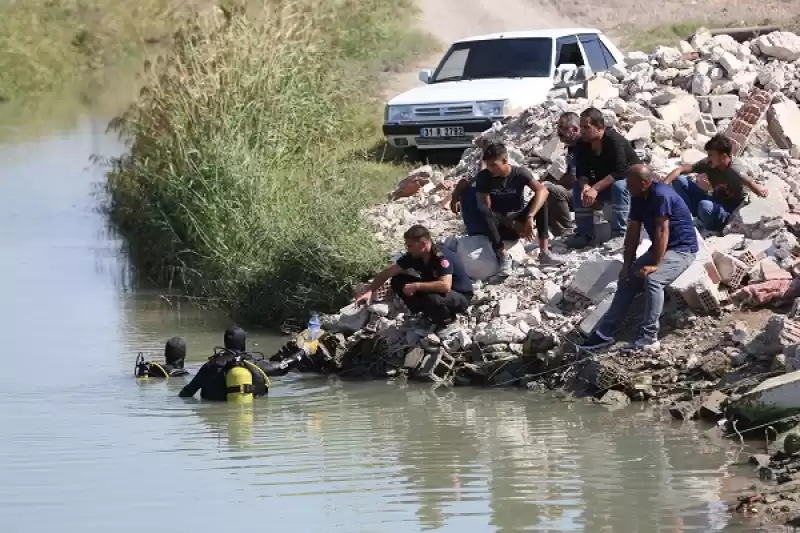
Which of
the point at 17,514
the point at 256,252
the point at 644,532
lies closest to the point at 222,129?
the point at 256,252

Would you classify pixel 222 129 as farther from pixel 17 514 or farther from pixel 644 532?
pixel 644 532

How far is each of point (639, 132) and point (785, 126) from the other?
1.59 m

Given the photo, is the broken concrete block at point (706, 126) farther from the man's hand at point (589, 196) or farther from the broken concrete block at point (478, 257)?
the broken concrete block at point (478, 257)

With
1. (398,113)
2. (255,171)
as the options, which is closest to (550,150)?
(255,171)

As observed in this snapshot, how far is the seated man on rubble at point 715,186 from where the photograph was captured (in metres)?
14.4

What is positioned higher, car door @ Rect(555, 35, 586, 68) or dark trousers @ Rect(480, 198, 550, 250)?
car door @ Rect(555, 35, 586, 68)

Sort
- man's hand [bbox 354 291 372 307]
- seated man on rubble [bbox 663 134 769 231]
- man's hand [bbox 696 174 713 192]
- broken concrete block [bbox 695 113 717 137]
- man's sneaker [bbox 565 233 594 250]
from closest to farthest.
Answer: seated man on rubble [bbox 663 134 769 231], man's hand [bbox 354 291 372 307], man's hand [bbox 696 174 713 192], man's sneaker [bbox 565 233 594 250], broken concrete block [bbox 695 113 717 137]

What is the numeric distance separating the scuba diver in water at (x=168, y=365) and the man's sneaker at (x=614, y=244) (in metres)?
4.15

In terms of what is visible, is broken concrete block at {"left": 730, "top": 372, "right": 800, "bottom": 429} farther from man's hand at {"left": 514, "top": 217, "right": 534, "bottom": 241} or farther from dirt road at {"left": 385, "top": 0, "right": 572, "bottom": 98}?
dirt road at {"left": 385, "top": 0, "right": 572, "bottom": 98}

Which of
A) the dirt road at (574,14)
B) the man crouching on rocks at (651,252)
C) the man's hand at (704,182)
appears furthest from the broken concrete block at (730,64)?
the dirt road at (574,14)

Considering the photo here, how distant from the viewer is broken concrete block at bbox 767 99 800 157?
55.8 feet

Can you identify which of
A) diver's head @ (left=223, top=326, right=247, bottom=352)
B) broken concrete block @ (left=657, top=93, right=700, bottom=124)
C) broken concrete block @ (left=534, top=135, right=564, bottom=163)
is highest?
broken concrete block @ (left=657, top=93, right=700, bottom=124)

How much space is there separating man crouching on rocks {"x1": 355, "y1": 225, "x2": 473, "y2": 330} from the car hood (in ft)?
22.5

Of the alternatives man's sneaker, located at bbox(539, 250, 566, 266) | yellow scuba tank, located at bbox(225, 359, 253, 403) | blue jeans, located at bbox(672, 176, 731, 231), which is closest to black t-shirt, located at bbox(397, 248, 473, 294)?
man's sneaker, located at bbox(539, 250, 566, 266)
